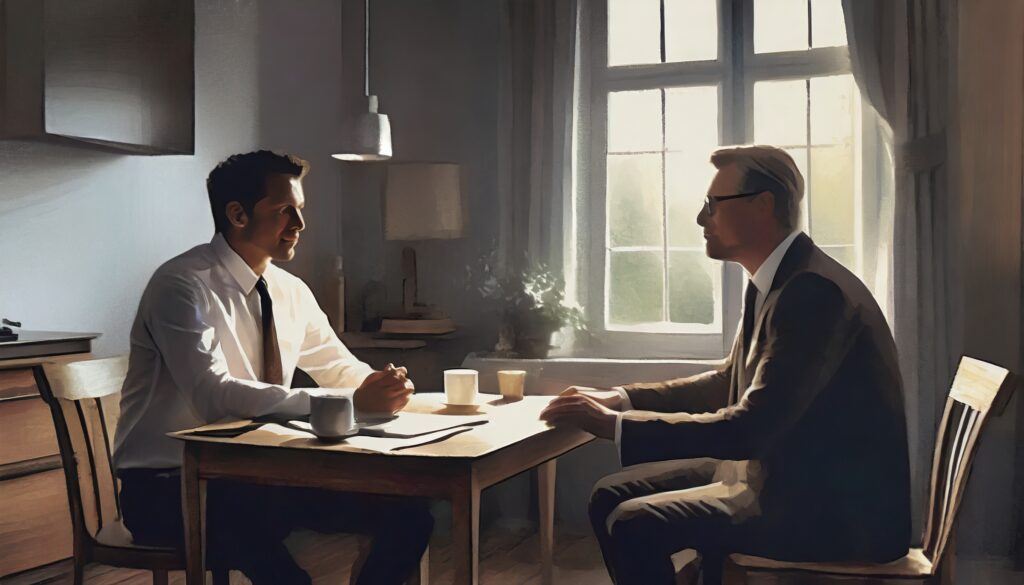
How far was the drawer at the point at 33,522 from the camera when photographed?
9.91ft

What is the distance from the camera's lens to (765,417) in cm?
208

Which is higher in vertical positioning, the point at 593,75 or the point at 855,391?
the point at 593,75

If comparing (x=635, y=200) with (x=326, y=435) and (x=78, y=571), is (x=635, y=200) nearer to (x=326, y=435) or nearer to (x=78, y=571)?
(x=326, y=435)

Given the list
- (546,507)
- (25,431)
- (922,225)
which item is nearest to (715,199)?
(546,507)

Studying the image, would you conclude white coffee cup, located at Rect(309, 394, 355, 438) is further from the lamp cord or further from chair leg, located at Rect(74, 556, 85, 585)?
the lamp cord

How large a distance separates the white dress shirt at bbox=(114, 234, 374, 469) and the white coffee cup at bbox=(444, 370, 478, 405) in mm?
256

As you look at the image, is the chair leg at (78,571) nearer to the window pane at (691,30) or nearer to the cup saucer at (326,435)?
the cup saucer at (326,435)

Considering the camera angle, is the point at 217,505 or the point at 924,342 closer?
the point at 217,505

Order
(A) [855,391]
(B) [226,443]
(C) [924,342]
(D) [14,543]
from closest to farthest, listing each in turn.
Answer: (B) [226,443] < (A) [855,391] < (D) [14,543] < (C) [924,342]

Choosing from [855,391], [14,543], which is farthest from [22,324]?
[855,391]

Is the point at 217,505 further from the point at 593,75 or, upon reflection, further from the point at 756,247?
the point at 593,75

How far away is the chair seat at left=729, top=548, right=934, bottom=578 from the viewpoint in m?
2.07

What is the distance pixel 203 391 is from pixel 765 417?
124 cm

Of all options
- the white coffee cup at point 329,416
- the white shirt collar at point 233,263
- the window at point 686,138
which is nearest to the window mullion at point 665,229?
the window at point 686,138
